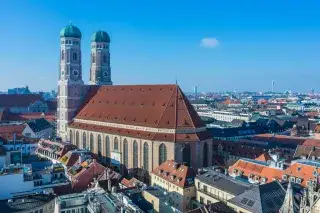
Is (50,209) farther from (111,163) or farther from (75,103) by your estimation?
(75,103)

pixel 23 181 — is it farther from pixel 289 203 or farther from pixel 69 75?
pixel 69 75

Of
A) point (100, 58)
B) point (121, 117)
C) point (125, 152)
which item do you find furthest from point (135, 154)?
point (100, 58)

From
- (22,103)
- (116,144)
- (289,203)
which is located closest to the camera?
(289,203)

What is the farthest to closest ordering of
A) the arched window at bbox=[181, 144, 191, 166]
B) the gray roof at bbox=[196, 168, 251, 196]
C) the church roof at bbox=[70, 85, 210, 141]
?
the church roof at bbox=[70, 85, 210, 141]
the arched window at bbox=[181, 144, 191, 166]
the gray roof at bbox=[196, 168, 251, 196]

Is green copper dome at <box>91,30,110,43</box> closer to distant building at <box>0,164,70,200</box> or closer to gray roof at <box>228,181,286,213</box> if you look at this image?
distant building at <box>0,164,70,200</box>

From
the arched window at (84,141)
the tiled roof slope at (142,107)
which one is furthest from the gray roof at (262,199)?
the arched window at (84,141)

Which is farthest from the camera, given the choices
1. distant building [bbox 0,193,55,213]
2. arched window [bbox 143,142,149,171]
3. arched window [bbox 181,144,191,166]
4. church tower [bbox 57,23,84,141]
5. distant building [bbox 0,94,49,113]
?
distant building [bbox 0,94,49,113]

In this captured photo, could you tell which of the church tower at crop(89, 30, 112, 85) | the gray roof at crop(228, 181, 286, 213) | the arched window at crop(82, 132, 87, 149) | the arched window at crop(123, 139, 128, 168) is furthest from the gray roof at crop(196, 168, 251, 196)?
the church tower at crop(89, 30, 112, 85)
